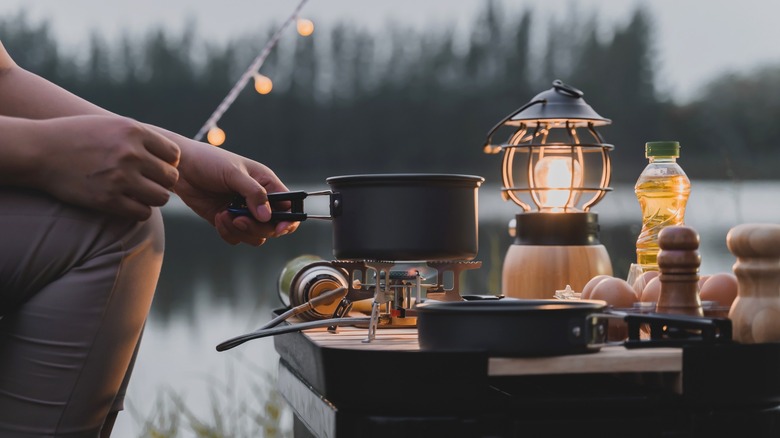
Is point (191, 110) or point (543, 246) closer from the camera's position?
point (543, 246)

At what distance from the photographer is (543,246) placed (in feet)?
5.76

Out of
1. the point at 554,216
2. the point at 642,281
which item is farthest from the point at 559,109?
the point at 642,281

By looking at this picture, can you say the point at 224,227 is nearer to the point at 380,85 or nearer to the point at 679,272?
the point at 679,272

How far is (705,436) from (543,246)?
2.40 feet

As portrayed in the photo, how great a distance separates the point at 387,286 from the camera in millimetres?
1341

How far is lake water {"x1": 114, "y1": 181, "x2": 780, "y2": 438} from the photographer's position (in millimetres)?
2715

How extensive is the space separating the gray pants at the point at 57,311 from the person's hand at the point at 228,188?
1.01 ft

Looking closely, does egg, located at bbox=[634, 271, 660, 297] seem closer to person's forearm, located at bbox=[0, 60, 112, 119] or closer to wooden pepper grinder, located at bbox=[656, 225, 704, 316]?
wooden pepper grinder, located at bbox=[656, 225, 704, 316]

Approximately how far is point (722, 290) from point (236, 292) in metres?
9.41

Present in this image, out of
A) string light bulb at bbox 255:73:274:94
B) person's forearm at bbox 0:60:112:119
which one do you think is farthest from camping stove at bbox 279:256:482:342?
string light bulb at bbox 255:73:274:94

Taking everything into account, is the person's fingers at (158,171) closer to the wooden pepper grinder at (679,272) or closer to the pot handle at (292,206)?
the pot handle at (292,206)

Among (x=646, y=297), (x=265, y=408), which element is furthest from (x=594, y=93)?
(x=646, y=297)

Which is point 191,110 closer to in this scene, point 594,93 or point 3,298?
point 594,93

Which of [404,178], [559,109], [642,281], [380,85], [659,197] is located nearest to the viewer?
[404,178]
